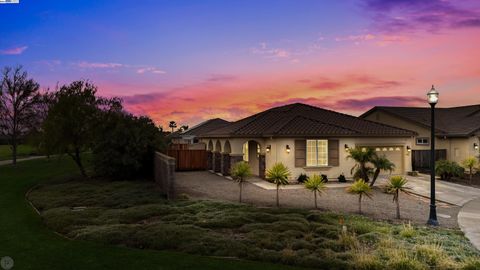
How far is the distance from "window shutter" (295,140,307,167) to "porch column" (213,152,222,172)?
7.29 m

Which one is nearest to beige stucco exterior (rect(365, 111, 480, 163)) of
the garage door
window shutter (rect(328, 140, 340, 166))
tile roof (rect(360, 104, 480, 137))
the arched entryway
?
tile roof (rect(360, 104, 480, 137))

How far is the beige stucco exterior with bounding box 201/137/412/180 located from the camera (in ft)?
72.0

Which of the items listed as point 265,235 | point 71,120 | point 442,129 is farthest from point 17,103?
point 442,129

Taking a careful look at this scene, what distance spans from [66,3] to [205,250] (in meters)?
14.6

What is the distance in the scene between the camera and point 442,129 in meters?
29.1

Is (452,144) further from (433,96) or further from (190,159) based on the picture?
(190,159)

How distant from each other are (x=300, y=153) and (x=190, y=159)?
11.7m

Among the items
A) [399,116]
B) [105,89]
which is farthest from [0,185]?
[399,116]

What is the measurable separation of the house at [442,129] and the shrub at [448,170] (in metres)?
2.75

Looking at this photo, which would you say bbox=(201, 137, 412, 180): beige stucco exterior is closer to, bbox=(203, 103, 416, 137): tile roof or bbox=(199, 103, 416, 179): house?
bbox=(199, 103, 416, 179): house

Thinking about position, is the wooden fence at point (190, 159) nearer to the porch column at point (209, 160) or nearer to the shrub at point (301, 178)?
the porch column at point (209, 160)

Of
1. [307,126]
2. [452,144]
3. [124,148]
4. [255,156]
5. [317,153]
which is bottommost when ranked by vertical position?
[255,156]

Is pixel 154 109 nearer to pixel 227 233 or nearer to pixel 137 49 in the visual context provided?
pixel 137 49

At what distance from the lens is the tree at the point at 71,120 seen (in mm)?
23562
